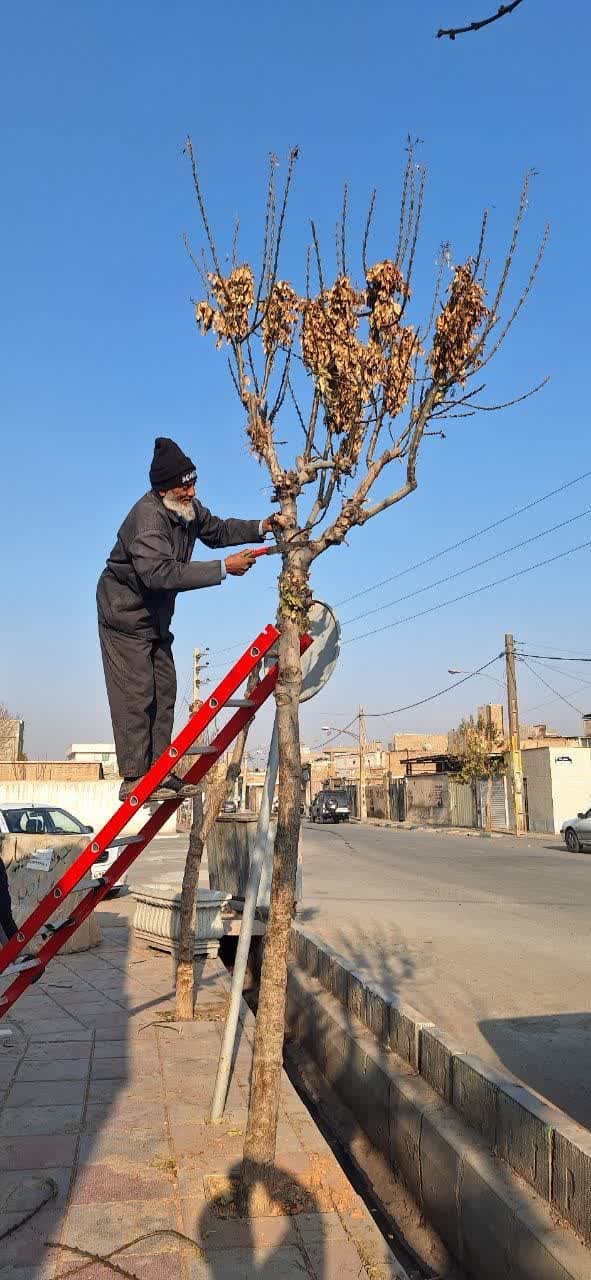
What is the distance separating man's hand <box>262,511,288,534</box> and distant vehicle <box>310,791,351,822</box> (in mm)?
49808

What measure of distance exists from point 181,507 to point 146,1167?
284 cm

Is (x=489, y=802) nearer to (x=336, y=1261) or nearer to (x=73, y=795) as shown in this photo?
(x=73, y=795)

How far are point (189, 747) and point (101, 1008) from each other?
4265 millimetres

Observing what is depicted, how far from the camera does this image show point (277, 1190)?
3879mm

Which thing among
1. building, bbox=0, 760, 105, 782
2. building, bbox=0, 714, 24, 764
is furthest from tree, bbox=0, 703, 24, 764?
building, bbox=0, 760, 105, 782

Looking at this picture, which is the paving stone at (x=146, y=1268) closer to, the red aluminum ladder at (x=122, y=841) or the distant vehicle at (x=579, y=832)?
the red aluminum ladder at (x=122, y=841)

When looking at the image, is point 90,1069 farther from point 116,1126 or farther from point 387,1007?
point 387,1007

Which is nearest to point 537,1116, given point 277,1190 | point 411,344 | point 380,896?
point 277,1190

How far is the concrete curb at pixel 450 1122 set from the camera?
304cm

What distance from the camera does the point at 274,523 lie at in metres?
4.39

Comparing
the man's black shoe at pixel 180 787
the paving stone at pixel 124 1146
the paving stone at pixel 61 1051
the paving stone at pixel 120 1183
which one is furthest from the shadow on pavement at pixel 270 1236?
the paving stone at pixel 61 1051

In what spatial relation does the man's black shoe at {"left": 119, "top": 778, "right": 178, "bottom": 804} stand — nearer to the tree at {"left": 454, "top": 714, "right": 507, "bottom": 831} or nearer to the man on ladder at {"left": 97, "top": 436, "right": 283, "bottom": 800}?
the man on ladder at {"left": 97, "top": 436, "right": 283, "bottom": 800}

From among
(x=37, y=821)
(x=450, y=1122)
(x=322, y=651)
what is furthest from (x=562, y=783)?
(x=450, y=1122)

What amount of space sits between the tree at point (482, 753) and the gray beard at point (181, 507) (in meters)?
39.7
